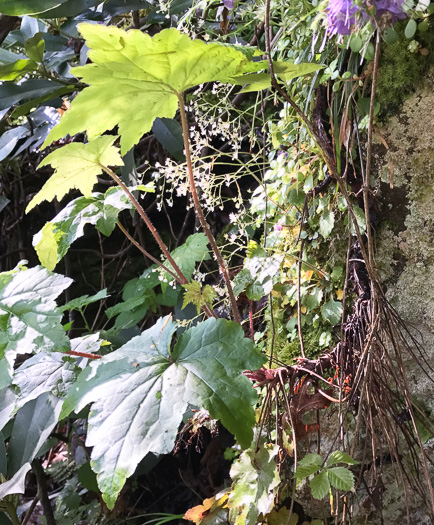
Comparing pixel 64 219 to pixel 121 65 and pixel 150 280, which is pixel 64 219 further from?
pixel 150 280

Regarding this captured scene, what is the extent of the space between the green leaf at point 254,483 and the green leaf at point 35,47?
55.4 inches

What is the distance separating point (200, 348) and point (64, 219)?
18.4 inches

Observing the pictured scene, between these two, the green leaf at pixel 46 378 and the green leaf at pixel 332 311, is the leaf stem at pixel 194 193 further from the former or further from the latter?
the green leaf at pixel 46 378

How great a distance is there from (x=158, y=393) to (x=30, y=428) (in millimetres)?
707

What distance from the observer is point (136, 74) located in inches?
25.7

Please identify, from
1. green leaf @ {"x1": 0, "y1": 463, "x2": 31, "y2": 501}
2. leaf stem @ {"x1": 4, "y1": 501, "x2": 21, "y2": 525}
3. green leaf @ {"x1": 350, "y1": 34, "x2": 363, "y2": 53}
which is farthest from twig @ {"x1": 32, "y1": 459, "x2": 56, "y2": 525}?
green leaf @ {"x1": 350, "y1": 34, "x2": 363, "y2": 53}

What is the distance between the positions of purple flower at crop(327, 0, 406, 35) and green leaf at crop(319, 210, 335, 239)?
1.16 feet

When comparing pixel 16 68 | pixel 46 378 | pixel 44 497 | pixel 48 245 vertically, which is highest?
pixel 16 68

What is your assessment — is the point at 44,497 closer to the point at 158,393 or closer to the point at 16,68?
the point at 158,393

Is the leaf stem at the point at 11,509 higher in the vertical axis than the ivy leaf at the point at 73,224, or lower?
lower

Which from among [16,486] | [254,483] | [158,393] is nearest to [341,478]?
[254,483]

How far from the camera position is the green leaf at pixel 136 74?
589 millimetres

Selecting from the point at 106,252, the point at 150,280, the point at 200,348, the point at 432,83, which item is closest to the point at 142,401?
the point at 200,348

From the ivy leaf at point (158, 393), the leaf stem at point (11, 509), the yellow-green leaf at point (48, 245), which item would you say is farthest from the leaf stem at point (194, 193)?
the leaf stem at point (11, 509)
